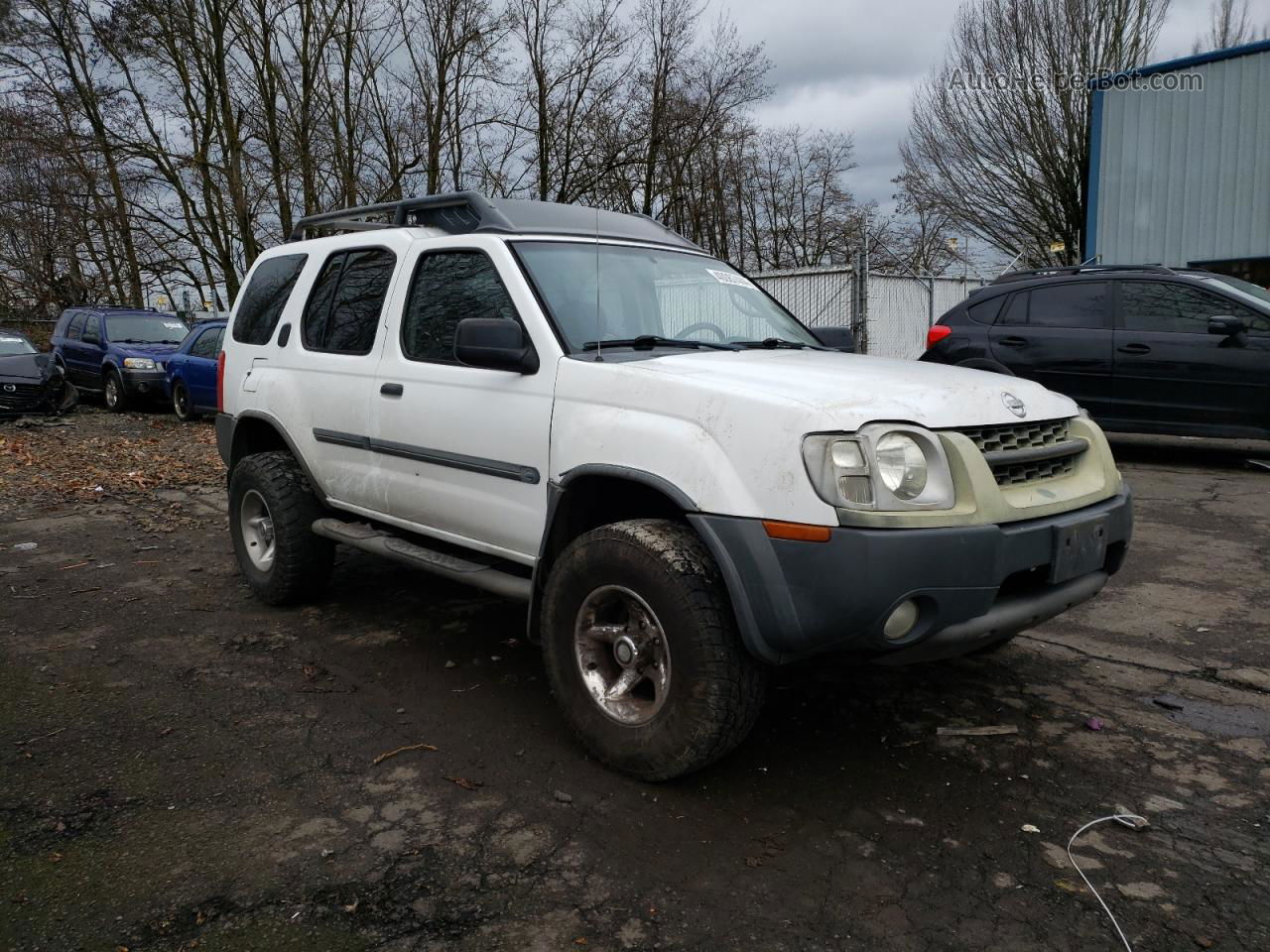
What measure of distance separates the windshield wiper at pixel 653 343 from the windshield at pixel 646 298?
0.03 ft

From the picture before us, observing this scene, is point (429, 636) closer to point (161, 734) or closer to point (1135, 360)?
point (161, 734)

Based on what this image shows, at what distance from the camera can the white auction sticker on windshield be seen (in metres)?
4.46

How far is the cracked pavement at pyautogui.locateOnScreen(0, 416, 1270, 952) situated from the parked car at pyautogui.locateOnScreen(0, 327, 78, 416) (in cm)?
1127

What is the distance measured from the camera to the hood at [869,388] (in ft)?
9.25

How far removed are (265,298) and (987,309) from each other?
6.74m

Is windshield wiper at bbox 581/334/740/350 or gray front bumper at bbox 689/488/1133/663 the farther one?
windshield wiper at bbox 581/334/740/350

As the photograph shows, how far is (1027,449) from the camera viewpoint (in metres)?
3.10

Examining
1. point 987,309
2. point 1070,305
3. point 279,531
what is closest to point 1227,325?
point 1070,305

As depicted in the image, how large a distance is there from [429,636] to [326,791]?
1560mm

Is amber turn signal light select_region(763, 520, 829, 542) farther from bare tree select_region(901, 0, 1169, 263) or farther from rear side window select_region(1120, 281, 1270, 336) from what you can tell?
bare tree select_region(901, 0, 1169, 263)

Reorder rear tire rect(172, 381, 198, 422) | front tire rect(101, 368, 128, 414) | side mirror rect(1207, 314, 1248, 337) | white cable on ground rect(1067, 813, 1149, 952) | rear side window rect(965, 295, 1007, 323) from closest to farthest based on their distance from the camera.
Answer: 1. white cable on ground rect(1067, 813, 1149, 952)
2. side mirror rect(1207, 314, 1248, 337)
3. rear side window rect(965, 295, 1007, 323)
4. rear tire rect(172, 381, 198, 422)
5. front tire rect(101, 368, 128, 414)

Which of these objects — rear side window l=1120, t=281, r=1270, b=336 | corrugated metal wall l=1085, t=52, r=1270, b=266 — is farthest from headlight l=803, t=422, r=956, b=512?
corrugated metal wall l=1085, t=52, r=1270, b=266

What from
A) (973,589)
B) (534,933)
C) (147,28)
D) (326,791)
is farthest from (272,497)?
(147,28)

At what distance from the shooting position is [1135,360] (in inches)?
328
